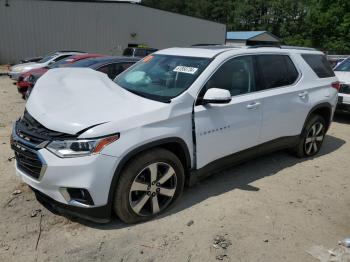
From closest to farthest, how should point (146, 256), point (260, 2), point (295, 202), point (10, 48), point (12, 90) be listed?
point (146, 256), point (295, 202), point (12, 90), point (10, 48), point (260, 2)

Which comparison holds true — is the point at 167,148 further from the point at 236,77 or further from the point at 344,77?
the point at 344,77

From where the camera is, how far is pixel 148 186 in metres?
3.55

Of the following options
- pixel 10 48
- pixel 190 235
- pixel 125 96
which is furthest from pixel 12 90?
pixel 10 48

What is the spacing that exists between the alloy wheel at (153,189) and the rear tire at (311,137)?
2654mm

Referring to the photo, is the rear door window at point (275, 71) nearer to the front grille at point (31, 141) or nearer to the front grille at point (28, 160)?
the front grille at point (31, 141)

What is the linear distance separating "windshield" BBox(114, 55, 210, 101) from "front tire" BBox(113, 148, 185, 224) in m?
0.67

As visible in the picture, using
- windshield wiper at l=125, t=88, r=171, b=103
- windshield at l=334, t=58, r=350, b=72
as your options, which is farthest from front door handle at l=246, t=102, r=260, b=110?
windshield at l=334, t=58, r=350, b=72

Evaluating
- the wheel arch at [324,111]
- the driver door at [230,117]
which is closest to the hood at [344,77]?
the wheel arch at [324,111]

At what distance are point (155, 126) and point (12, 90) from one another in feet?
34.8

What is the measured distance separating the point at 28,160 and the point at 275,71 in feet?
10.9

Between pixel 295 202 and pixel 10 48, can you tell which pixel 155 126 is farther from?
pixel 10 48

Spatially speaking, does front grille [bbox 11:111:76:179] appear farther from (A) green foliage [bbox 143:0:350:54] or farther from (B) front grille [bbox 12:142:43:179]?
(A) green foliage [bbox 143:0:350:54]

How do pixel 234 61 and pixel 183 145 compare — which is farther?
pixel 234 61

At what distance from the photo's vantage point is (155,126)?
11.3ft
